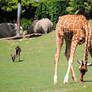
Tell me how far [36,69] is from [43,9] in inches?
1248

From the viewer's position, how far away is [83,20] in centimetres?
1310

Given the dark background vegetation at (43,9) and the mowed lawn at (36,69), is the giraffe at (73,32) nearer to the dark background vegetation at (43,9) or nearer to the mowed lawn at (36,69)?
the mowed lawn at (36,69)

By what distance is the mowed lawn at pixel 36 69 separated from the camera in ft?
36.6

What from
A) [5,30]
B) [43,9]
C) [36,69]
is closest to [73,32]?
[36,69]

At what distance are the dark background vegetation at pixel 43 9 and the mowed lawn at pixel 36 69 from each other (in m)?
11.7

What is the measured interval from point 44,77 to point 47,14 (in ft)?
114

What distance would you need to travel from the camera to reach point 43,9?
1965 inches

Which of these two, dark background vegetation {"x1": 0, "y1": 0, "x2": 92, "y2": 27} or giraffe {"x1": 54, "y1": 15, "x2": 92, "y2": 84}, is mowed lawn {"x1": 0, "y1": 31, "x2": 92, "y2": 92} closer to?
giraffe {"x1": 54, "y1": 15, "x2": 92, "y2": 84}

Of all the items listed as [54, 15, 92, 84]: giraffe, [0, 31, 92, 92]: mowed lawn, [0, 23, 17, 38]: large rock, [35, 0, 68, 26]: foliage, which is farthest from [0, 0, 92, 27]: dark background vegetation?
[54, 15, 92, 84]: giraffe

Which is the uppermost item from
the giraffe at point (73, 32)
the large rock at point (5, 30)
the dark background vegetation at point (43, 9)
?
the giraffe at point (73, 32)

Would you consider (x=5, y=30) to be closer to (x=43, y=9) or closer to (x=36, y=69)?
(x=43, y=9)

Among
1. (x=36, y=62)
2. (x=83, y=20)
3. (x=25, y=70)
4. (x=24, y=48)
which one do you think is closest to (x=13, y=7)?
(x=24, y=48)

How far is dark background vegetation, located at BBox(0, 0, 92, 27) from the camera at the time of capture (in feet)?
155

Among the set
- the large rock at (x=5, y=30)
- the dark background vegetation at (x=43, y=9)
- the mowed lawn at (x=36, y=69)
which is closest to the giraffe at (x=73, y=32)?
the mowed lawn at (x=36, y=69)
